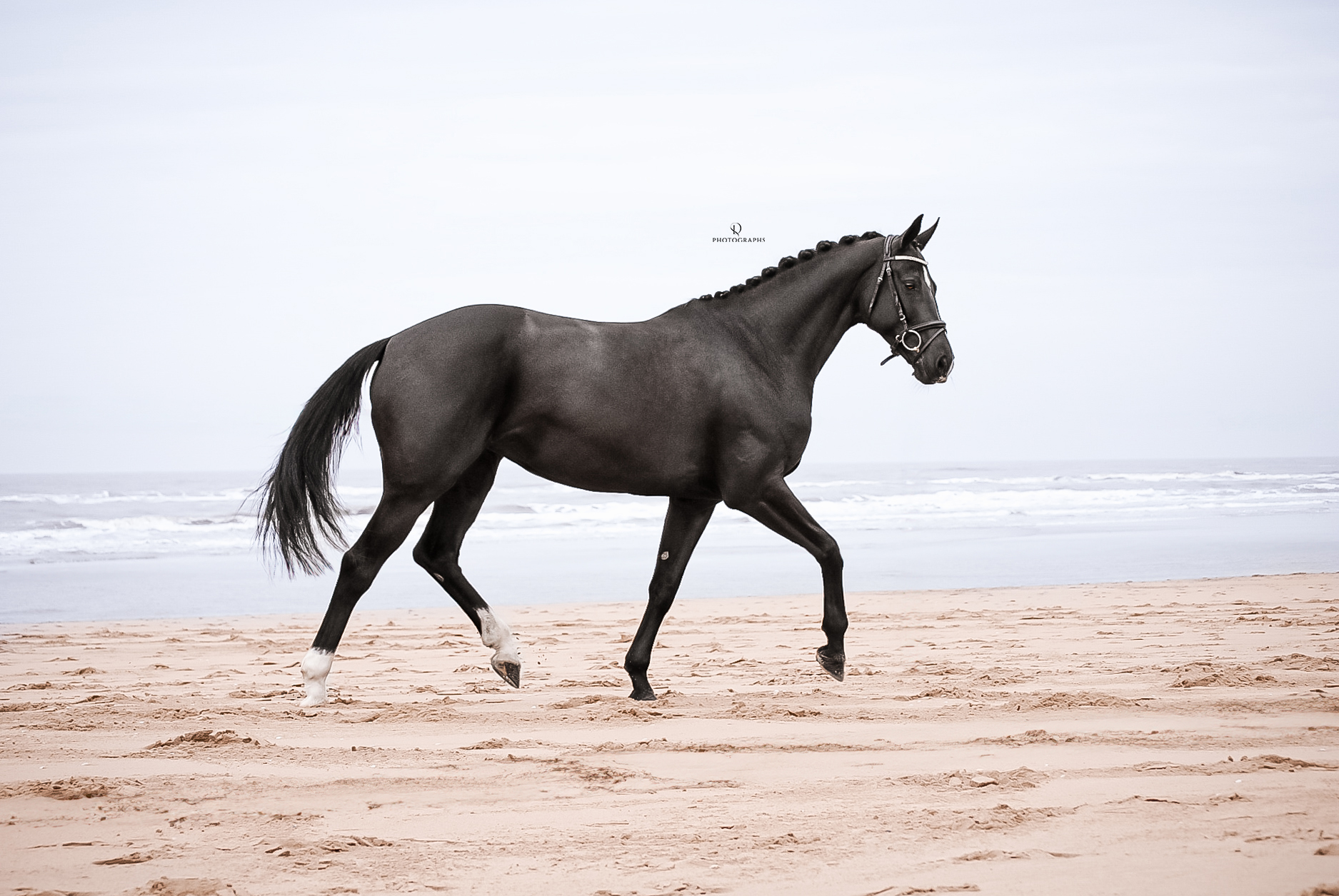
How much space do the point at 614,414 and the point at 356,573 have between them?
4.60 ft

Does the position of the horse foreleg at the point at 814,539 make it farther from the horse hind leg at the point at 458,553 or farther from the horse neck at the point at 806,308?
the horse hind leg at the point at 458,553

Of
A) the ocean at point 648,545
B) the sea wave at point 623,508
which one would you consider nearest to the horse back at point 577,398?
the ocean at point 648,545

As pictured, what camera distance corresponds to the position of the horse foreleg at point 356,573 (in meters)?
5.16

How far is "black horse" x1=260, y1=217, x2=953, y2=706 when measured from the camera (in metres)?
5.14

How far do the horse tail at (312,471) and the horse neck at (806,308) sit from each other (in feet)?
6.02

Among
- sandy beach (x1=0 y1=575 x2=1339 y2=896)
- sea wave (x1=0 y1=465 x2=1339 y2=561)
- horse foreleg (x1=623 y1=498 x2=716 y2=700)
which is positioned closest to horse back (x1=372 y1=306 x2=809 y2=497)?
horse foreleg (x1=623 y1=498 x2=716 y2=700)

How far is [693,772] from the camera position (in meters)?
3.77

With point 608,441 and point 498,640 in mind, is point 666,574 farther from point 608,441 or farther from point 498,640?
point 498,640

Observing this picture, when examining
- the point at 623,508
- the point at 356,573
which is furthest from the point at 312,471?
Result: the point at 623,508

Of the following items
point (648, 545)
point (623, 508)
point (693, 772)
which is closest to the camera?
point (693, 772)

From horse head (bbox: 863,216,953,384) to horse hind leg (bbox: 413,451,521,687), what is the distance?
213 cm

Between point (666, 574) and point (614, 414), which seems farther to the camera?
point (666, 574)

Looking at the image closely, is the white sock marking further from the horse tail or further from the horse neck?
the horse neck

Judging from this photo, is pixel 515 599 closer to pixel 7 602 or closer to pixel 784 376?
pixel 7 602
